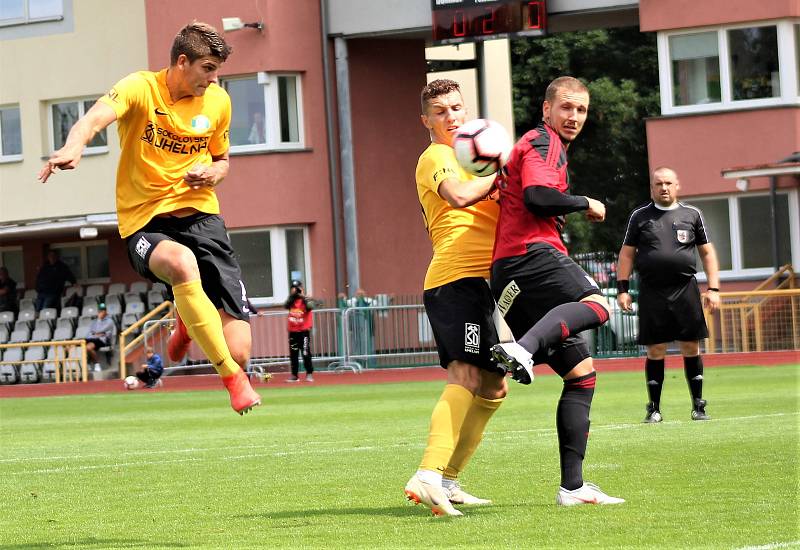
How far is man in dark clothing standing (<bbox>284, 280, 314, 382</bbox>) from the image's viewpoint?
26953 mm

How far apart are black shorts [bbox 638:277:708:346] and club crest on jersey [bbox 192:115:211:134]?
5.99 metres

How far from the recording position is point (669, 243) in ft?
44.9

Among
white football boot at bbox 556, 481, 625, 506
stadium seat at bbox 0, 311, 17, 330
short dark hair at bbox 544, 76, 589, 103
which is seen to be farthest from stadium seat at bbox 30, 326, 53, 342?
white football boot at bbox 556, 481, 625, 506

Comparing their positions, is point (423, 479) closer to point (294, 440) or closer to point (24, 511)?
point (24, 511)

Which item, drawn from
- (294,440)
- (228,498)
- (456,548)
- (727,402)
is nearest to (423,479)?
(456,548)

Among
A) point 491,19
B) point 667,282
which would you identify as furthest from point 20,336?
point 667,282

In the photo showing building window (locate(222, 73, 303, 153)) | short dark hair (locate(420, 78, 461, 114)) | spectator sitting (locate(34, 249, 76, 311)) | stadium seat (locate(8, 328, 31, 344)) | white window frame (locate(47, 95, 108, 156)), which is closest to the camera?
short dark hair (locate(420, 78, 461, 114))

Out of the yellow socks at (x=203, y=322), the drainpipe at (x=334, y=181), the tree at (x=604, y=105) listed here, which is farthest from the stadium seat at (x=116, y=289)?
the yellow socks at (x=203, y=322)

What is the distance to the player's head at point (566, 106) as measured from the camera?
8.02m

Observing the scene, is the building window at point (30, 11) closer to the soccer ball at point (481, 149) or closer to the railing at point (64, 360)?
the railing at point (64, 360)

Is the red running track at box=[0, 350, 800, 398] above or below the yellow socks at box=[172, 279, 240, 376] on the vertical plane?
below

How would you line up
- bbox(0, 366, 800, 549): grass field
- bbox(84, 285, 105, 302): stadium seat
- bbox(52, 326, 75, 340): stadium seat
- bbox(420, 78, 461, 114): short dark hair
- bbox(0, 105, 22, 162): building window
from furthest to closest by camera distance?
bbox(0, 105, 22, 162): building window
bbox(84, 285, 105, 302): stadium seat
bbox(52, 326, 75, 340): stadium seat
bbox(420, 78, 461, 114): short dark hair
bbox(0, 366, 800, 549): grass field

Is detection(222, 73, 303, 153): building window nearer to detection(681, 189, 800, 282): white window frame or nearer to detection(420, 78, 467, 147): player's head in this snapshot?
detection(681, 189, 800, 282): white window frame

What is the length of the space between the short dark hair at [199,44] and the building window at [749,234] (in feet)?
80.2
